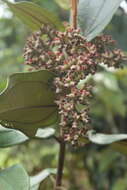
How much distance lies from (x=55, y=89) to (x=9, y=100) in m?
0.11

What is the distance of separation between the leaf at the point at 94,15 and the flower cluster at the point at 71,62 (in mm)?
23

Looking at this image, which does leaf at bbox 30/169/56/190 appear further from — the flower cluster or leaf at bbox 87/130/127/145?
the flower cluster

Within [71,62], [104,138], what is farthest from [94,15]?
[104,138]

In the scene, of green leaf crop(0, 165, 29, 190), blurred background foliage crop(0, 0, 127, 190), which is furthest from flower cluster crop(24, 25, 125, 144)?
blurred background foliage crop(0, 0, 127, 190)

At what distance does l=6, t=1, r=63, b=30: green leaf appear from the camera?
1.01m

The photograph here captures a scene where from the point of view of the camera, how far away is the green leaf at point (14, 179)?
80cm

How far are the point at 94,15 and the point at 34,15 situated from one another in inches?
5.5

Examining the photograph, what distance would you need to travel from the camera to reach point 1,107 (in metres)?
0.84

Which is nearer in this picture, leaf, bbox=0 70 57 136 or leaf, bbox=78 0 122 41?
leaf, bbox=0 70 57 136

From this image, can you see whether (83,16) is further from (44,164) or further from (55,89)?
(44,164)

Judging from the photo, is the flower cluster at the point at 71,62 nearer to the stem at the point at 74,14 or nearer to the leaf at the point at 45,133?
the stem at the point at 74,14

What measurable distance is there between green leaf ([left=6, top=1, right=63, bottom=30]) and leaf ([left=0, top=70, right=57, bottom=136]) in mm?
205

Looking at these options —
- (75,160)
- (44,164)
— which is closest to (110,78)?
(75,160)

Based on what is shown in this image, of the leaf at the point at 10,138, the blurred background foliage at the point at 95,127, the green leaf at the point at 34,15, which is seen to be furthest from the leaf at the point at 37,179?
the blurred background foliage at the point at 95,127
